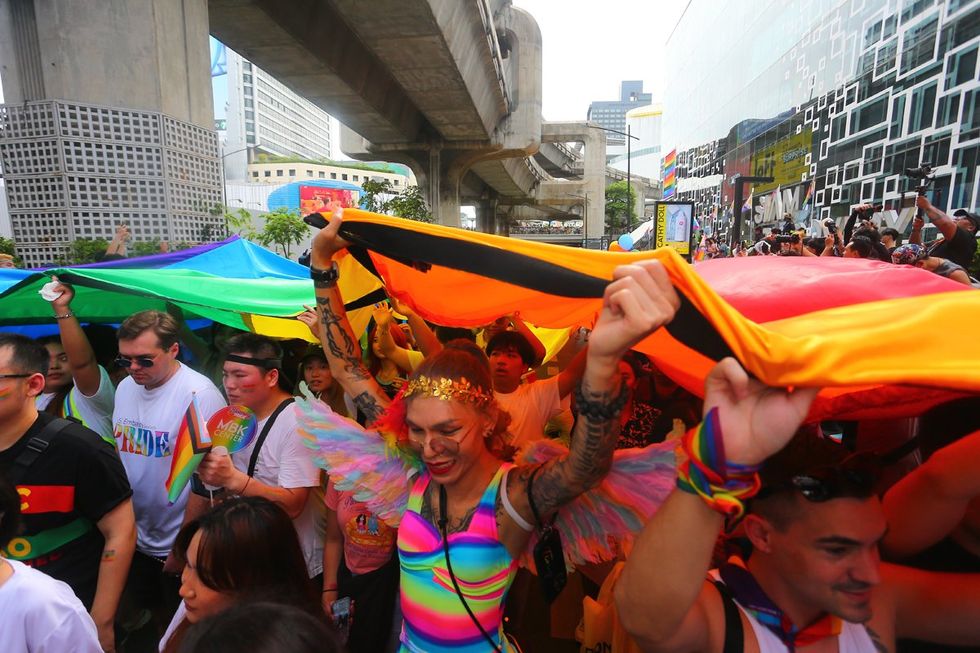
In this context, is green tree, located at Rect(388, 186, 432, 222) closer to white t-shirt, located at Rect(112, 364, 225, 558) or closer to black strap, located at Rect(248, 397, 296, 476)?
white t-shirt, located at Rect(112, 364, 225, 558)

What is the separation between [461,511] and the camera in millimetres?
1701

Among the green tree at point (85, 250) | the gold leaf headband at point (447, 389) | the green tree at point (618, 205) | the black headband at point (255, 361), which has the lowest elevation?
the black headband at point (255, 361)

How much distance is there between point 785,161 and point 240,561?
31.2 metres

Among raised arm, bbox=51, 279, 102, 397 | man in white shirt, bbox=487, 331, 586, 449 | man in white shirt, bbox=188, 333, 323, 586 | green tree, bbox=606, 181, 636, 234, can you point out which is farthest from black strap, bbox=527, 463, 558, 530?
green tree, bbox=606, 181, 636, 234

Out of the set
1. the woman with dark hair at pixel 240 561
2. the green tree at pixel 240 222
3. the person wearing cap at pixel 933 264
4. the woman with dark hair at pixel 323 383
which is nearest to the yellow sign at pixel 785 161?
the person wearing cap at pixel 933 264

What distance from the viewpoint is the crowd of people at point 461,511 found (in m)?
1.04

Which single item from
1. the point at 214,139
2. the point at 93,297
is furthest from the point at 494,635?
the point at 214,139

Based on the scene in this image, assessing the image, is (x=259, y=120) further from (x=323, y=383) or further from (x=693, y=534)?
(x=693, y=534)

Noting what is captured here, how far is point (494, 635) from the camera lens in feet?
5.45

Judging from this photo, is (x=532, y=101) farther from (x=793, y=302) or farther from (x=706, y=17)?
(x=706, y=17)

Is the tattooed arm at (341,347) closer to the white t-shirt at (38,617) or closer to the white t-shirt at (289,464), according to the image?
the white t-shirt at (289,464)

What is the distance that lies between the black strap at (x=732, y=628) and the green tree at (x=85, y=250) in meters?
8.46

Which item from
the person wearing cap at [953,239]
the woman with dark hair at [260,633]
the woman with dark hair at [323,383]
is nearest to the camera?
the woman with dark hair at [260,633]

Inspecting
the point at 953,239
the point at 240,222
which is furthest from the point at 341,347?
the point at 240,222
